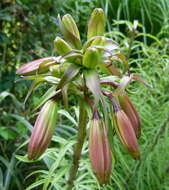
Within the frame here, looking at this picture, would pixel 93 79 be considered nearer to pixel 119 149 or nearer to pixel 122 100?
pixel 122 100

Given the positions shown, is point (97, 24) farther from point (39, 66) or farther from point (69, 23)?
point (39, 66)

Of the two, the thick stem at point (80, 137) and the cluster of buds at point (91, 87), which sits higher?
the cluster of buds at point (91, 87)

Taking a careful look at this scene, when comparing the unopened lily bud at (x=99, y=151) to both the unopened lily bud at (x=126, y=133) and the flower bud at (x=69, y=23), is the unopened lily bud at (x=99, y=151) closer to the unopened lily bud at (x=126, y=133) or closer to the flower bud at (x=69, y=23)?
the unopened lily bud at (x=126, y=133)

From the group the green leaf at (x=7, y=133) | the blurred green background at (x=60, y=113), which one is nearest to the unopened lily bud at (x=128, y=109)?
the blurred green background at (x=60, y=113)

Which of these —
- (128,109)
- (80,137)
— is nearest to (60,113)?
(80,137)

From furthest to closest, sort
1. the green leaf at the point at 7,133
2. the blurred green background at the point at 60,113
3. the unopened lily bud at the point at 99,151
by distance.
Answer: the green leaf at the point at 7,133, the blurred green background at the point at 60,113, the unopened lily bud at the point at 99,151

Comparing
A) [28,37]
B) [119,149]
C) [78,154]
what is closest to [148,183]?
[119,149]
